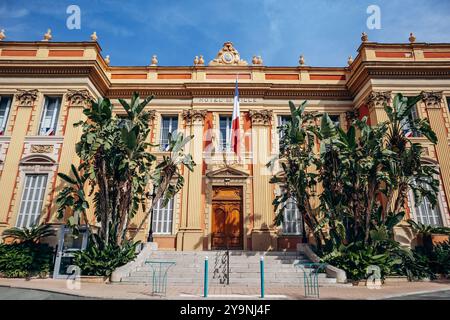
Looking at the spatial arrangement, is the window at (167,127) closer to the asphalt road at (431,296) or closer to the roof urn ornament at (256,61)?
the roof urn ornament at (256,61)

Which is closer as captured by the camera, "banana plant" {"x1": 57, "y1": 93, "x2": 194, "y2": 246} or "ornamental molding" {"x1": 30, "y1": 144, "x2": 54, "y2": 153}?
"banana plant" {"x1": 57, "y1": 93, "x2": 194, "y2": 246}

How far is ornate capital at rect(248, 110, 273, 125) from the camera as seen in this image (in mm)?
15504

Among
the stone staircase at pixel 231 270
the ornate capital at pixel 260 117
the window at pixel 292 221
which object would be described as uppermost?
the ornate capital at pixel 260 117

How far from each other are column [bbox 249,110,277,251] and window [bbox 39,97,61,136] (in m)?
10.0

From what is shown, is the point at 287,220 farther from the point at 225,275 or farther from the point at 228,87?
the point at 228,87

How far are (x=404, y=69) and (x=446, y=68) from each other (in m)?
1.95

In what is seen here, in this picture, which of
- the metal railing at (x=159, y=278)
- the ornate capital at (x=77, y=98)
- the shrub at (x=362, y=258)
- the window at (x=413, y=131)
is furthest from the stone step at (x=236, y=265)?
the ornate capital at (x=77, y=98)

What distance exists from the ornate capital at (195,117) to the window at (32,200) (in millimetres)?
7422

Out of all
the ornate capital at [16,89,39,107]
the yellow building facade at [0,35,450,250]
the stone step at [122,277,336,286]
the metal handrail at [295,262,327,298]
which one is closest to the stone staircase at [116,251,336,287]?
the stone step at [122,277,336,286]

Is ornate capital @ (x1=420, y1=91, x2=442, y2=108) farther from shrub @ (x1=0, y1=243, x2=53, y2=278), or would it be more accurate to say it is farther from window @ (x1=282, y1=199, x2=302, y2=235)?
shrub @ (x1=0, y1=243, x2=53, y2=278)

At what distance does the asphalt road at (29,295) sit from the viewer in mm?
6804

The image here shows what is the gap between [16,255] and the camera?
1037 centimetres

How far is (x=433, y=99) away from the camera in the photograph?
541 inches
